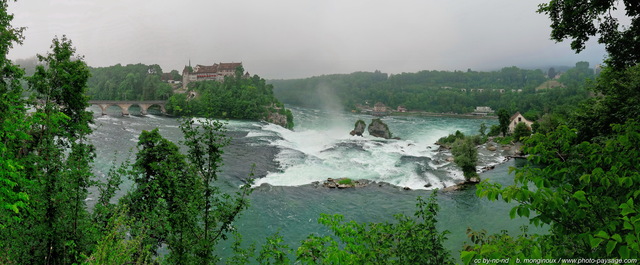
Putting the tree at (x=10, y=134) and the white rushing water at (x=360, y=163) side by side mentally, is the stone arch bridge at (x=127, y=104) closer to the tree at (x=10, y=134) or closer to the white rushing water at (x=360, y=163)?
the white rushing water at (x=360, y=163)

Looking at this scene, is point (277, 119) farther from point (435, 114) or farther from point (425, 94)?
point (425, 94)

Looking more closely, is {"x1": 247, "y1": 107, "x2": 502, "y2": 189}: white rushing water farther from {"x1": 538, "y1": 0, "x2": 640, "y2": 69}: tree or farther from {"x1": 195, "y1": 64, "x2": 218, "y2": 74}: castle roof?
{"x1": 195, "y1": 64, "x2": 218, "y2": 74}: castle roof

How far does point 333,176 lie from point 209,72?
99.9 meters

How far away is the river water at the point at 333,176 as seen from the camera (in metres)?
21.0

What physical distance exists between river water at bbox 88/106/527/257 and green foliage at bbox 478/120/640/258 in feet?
44.8

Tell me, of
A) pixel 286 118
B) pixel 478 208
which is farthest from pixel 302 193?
pixel 286 118

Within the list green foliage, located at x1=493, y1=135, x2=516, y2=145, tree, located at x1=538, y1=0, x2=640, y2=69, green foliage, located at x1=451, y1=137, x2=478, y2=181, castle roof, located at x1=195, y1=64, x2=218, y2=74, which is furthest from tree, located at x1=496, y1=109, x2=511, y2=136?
castle roof, located at x1=195, y1=64, x2=218, y2=74

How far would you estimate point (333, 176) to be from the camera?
31.0 metres

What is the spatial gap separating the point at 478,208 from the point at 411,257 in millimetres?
18969

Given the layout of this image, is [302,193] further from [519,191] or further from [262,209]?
[519,191]

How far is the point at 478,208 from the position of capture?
23.6 m

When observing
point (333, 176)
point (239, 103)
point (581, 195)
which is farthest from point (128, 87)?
point (581, 195)

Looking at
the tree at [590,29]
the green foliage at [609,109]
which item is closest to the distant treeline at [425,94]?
the green foliage at [609,109]

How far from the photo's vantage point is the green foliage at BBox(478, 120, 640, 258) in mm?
3295
